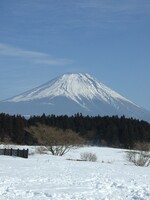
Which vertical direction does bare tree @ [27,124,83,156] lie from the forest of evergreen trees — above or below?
below

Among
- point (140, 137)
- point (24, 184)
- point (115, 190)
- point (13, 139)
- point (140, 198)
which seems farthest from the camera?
point (140, 137)

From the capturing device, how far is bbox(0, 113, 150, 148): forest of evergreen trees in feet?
276

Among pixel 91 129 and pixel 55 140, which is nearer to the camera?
pixel 55 140

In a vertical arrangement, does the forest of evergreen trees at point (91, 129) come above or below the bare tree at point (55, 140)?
above

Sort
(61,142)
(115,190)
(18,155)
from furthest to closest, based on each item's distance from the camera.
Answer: (61,142) < (18,155) < (115,190)

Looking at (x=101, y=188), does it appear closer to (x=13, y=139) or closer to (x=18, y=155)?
(x=18, y=155)

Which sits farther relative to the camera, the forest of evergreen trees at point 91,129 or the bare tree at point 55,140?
the forest of evergreen trees at point 91,129

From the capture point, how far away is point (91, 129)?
3784 inches

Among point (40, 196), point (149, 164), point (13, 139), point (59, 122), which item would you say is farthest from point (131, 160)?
point (59, 122)

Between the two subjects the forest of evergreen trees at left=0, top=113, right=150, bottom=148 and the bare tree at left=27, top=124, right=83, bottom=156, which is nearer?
the bare tree at left=27, top=124, right=83, bottom=156

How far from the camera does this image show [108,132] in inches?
3625

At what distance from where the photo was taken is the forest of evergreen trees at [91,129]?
84250 millimetres

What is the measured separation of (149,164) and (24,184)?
2971 centimetres

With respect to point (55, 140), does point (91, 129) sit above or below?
above
